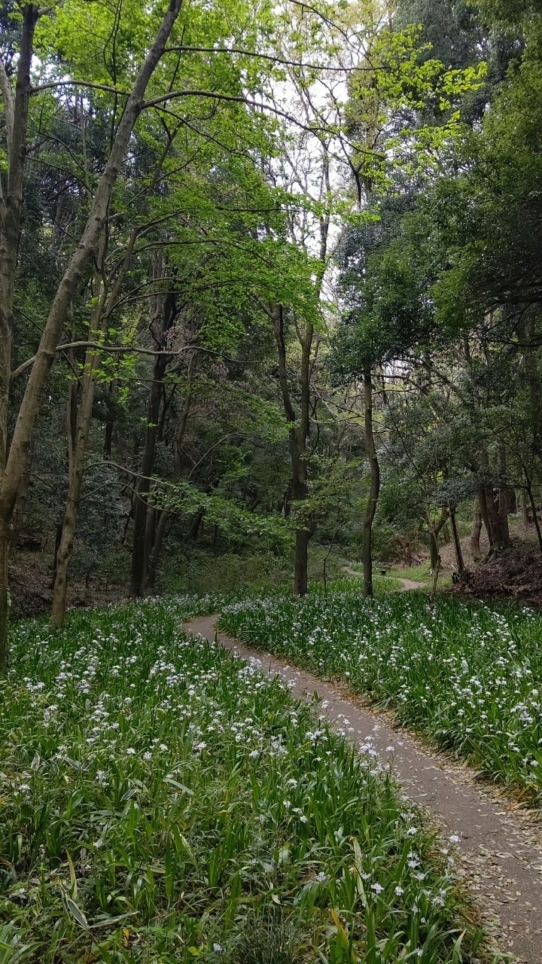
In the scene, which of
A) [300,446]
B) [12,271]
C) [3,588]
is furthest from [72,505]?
[300,446]

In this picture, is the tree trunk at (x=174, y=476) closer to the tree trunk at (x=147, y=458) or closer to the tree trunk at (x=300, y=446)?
the tree trunk at (x=147, y=458)

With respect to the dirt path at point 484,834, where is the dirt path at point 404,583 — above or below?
above

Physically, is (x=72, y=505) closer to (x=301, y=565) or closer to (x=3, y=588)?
(x=3, y=588)

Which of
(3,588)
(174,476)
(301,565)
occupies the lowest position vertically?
(301,565)

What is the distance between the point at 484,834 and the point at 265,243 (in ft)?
27.7

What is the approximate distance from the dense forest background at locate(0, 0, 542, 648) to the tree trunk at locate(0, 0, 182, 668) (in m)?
0.02

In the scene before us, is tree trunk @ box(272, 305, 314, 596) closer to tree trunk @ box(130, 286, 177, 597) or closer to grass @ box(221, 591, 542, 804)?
tree trunk @ box(130, 286, 177, 597)

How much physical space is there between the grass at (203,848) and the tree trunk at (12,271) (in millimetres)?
2078

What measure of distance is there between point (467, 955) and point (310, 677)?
5.49 meters

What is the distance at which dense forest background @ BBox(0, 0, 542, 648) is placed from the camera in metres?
7.09

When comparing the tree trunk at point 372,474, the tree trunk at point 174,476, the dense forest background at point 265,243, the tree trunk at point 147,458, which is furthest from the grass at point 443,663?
the tree trunk at point 174,476

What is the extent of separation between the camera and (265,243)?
907cm

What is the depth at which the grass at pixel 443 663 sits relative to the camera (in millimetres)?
4723

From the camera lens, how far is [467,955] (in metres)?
2.66
